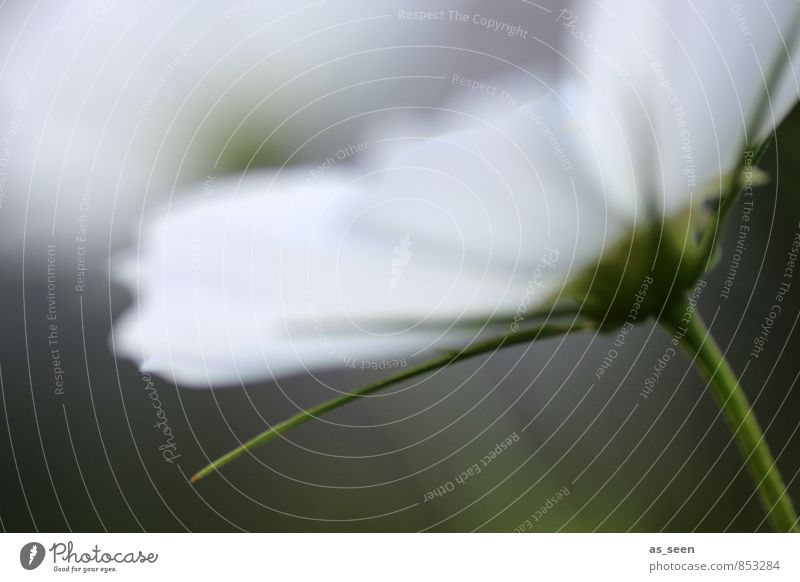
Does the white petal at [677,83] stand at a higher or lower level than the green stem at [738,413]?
higher

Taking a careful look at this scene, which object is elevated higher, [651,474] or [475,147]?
[475,147]

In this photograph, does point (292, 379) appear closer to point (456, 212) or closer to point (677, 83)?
point (456, 212)

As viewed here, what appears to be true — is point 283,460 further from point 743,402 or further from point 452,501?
point 743,402

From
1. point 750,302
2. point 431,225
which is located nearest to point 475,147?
point 431,225

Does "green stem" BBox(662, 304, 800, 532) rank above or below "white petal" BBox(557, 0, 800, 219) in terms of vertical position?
below
